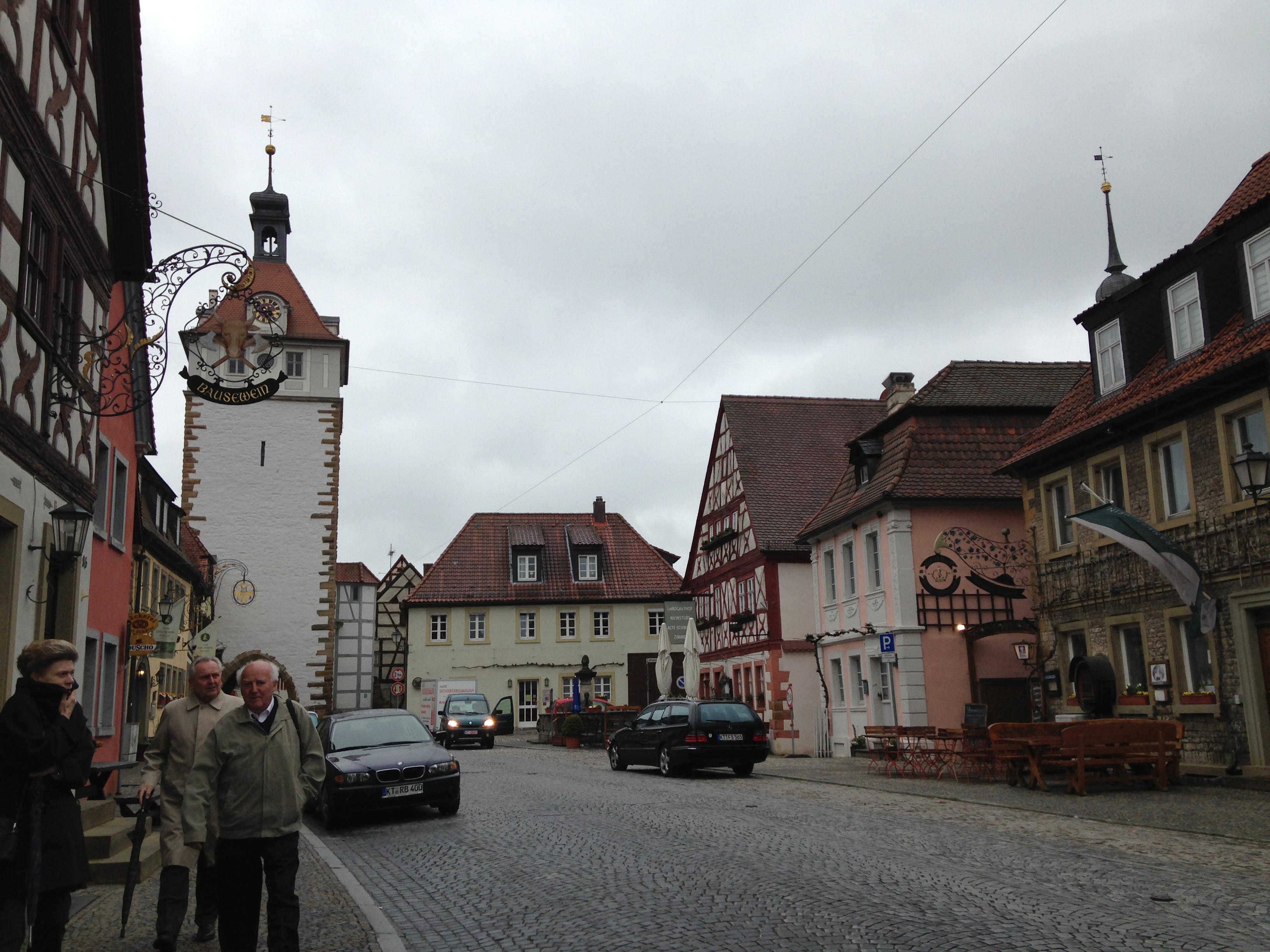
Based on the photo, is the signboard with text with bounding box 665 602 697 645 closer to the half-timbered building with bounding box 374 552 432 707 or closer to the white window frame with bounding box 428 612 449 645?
the white window frame with bounding box 428 612 449 645

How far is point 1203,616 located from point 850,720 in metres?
13.7

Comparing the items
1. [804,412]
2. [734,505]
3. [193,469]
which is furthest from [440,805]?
[193,469]

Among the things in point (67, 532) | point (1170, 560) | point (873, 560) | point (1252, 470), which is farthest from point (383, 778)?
point (873, 560)

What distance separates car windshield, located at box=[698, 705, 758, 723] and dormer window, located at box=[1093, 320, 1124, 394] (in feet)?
29.2

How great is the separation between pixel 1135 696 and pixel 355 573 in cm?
5877

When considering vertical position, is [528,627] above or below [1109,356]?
below

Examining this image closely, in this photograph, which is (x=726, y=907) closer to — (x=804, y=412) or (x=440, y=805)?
(x=440, y=805)

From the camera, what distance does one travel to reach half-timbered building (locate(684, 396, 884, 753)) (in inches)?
1328

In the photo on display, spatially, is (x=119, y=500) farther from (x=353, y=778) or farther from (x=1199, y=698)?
(x=1199, y=698)

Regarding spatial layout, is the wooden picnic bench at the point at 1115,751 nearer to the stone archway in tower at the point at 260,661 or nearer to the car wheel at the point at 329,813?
the car wheel at the point at 329,813

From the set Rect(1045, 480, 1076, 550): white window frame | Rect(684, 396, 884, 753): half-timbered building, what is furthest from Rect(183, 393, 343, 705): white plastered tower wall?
Rect(1045, 480, 1076, 550): white window frame

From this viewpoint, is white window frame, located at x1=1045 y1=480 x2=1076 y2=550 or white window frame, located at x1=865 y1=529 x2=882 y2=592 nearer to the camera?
white window frame, located at x1=1045 y1=480 x2=1076 y2=550

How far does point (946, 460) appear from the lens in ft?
91.6

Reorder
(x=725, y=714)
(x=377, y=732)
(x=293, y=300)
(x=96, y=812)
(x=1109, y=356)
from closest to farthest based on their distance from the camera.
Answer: (x=96, y=812) → (x=377, y=732) → (x=1109, y=356) → (x=725, y=714) → (x=293, y=300)
